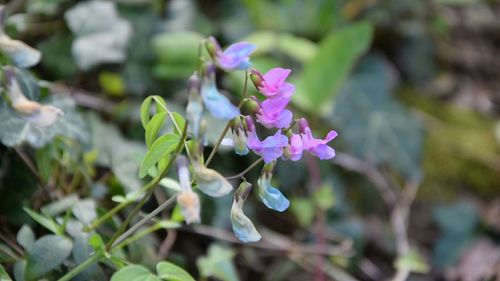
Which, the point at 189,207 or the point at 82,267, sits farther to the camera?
the point at 82,267

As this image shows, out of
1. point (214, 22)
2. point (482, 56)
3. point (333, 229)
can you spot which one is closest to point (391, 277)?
point (333, 229)

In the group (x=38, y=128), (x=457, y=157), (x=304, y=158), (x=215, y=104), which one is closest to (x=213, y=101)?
(x=215, y=104)

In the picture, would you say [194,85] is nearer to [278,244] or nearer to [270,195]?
[270,195]

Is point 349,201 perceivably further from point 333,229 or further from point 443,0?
point 443,0

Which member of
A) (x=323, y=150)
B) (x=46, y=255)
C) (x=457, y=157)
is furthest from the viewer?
(x=457, y=157)

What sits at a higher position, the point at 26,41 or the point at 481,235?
the point at 26,41

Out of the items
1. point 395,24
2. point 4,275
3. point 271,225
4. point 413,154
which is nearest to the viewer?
point 4,275

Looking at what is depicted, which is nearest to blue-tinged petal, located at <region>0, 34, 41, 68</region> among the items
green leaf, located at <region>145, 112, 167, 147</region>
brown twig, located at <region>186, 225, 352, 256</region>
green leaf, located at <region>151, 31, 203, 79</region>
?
green leaf, located at <region>145, 112, 167, 147</region>
